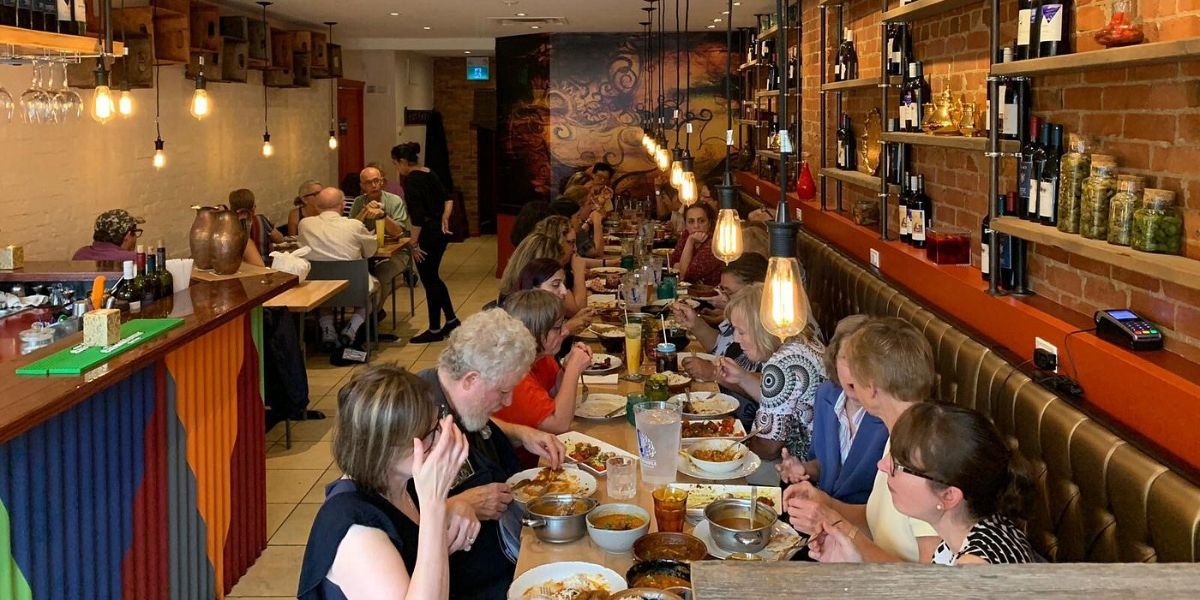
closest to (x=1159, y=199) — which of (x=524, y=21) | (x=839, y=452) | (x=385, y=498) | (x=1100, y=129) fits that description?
(x=1100, y=129)

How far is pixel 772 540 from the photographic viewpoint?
8.55 ft

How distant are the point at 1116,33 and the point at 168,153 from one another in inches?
308

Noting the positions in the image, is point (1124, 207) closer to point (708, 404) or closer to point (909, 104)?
point (708, 404)

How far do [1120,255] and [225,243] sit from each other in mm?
4085

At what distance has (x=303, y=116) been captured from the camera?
41.1 feet

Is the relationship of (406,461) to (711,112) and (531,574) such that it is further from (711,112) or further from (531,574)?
(711,112)

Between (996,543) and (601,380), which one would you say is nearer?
(996,543)

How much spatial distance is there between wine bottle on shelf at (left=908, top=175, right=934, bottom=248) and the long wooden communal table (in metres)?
2.00

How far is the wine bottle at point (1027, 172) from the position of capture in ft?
11.4

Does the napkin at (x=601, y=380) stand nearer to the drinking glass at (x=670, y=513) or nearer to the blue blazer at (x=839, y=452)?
the blue blazer at (x=839, y=452)

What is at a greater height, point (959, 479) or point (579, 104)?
point (579, 104)

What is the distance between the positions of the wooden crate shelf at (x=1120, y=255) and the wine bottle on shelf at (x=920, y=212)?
4.76 feet

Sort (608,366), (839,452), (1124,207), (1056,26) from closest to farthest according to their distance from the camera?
(1124,207)
(1056,26)
(839,452)
(608,366)

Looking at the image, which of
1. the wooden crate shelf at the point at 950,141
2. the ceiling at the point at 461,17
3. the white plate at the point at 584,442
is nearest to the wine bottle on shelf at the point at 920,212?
the wooden crate shelf at the point at 950,141
